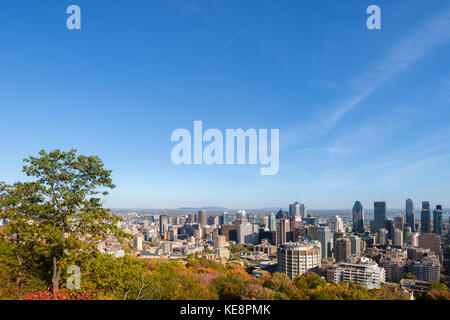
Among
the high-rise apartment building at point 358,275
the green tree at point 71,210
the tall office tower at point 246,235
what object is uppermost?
the green tree at point 71,210

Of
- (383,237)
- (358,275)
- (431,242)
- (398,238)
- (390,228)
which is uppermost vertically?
(358,275)

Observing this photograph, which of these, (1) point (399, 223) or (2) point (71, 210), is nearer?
(2) point (71, 210)

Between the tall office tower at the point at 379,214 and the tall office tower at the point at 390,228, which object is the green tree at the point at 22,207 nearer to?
the tall office tower at the point at 390,228

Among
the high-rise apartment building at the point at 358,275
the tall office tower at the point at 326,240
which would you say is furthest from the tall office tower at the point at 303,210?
the high-rise apartment building at the point at 358,275

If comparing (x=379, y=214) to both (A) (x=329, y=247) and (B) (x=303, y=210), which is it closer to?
(B) (x=303, y=210)

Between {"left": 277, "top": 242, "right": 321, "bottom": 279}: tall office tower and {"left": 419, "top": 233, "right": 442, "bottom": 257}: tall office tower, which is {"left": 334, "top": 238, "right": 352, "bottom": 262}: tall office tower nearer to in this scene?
{"left": 419, "top": 233, "right": 442, "bottom": 257}: tall office tower

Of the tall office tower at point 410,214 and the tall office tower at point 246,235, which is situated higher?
the tall office tower at point 410,214

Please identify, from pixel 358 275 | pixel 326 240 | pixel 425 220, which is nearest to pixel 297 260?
pixel 358 275

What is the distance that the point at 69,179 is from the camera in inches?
181

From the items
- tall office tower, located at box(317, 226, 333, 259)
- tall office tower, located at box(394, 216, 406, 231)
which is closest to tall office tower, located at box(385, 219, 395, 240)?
Answer: tall office tower, located at box(394, 216, 406, 231)

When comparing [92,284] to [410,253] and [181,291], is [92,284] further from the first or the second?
[410,253]
